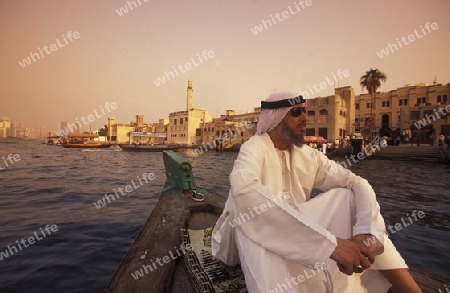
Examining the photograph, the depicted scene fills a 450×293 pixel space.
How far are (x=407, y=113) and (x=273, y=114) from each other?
143ft

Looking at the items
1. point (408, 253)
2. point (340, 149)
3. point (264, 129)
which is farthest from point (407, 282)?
point (340, 149)

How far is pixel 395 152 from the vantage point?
24.7 metres

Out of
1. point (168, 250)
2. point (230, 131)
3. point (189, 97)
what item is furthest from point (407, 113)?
point (189, 97)

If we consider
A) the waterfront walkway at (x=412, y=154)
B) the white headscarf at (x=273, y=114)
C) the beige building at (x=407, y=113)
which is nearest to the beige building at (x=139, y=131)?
the beige building at (x=407, y=113)

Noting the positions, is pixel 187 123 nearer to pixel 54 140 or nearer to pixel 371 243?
pixel 371 243

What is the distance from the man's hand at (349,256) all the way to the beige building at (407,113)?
37.9m

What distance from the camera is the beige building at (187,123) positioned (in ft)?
183

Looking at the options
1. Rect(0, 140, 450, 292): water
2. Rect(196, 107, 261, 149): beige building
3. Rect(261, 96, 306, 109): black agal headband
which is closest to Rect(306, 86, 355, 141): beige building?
Rect(196, 107, 261, 149): beige building

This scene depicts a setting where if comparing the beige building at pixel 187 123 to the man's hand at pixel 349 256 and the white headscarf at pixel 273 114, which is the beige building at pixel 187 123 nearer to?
the white headscarf at pixel 273 114

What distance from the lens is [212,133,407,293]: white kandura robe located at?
1348 millimetres

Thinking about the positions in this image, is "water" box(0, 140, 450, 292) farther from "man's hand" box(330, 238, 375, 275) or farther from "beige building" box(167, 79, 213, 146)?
"beige building" box(167, 79, 213, 146)

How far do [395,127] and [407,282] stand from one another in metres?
44.6

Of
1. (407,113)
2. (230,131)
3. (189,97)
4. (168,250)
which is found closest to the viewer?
(168,250)

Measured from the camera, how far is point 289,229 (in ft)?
4.62
